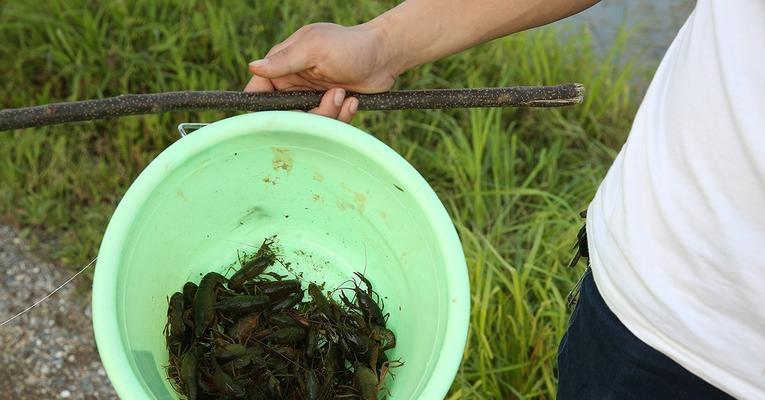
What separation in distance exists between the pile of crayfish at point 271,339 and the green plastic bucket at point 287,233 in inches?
1.6

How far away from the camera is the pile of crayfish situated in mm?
1713

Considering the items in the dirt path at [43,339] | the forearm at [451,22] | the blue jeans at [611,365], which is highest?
the forearm at [451,22]

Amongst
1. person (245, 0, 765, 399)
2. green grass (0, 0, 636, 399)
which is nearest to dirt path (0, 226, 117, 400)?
green grass (0, 0, 636, 399)

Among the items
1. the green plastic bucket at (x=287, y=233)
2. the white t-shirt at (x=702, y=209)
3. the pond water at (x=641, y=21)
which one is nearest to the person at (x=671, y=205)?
the white t-shirt at (x=702, y=209)

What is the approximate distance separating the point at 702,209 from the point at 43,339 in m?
2.37

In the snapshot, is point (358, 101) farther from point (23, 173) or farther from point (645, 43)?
point (645, 43)

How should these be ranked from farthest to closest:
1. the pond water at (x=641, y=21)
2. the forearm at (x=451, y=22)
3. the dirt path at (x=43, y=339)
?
Result: the pond water at (x=641, y=21) → the dirt path at (x=43, y=339) → the forearm at (x=451, y=22)

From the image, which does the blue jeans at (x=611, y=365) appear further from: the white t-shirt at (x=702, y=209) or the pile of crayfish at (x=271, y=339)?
the pile of crayfish at (x=271, y=339)

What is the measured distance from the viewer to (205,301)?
1778 mm

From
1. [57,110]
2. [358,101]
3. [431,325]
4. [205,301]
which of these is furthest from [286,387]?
[57,110]

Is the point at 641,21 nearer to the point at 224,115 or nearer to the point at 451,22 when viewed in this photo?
the point at 224,115

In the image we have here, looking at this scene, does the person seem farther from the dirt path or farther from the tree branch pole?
the dirt path

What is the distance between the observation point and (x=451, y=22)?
1633mm

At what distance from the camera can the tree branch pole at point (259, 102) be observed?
157 centimetres
